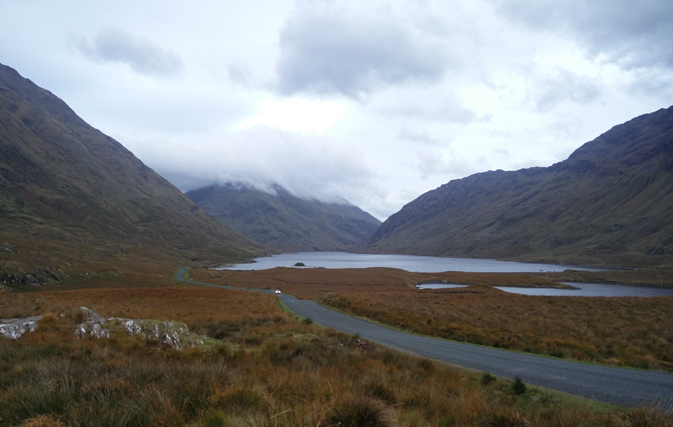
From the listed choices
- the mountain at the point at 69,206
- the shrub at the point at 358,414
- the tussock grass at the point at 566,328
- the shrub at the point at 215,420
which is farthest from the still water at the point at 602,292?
the mountain at the point at 69,206

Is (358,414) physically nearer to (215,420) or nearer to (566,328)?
(215,420)

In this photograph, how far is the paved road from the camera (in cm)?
816

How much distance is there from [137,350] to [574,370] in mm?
12911

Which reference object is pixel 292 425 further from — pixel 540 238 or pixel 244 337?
pixel 540 238

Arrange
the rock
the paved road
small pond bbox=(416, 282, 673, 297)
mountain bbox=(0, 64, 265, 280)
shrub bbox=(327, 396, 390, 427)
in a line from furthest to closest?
1. mountain bbox=(0, 64, 265, 280)
2. small pond bbox=(416, 282, 673, 297)
3. the rock
4. the paved road
5. shrub bbox=(327, 396, 390, 427)

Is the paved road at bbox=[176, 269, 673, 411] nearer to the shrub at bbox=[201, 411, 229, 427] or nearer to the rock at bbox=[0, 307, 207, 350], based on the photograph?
the shrub at bbox=[201, 411, 229, 427]

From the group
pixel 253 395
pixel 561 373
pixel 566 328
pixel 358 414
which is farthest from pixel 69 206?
pixel 358 414

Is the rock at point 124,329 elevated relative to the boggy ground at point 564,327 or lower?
elevated

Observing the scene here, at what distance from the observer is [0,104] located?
18588cm

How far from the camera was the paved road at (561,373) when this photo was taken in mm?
8156

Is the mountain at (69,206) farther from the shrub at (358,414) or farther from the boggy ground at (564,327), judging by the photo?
the shrub at (358,414)

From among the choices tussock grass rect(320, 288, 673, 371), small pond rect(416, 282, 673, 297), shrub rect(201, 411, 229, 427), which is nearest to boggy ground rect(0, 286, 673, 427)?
shrub rect(201, 411, 229, 427)

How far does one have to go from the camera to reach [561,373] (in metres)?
10.5

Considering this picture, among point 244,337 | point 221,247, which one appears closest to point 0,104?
point 221,247
